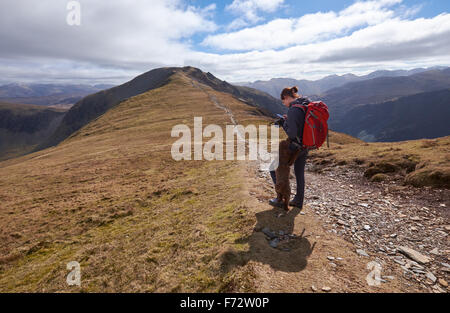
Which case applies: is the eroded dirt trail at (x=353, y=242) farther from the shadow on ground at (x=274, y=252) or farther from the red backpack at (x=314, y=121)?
the red backpack at (x=314, y=121)

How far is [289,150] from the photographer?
839 cm

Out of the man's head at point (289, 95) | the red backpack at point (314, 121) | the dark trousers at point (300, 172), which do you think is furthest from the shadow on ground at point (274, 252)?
the man's head at point (289, 95)

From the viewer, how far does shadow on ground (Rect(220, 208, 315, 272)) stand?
607 cm

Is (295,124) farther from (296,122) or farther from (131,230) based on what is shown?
(131,230)

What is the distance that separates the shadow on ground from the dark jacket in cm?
301

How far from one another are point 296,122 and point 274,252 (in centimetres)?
407

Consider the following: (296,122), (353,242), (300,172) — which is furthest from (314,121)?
(353,242)

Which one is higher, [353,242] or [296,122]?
[296,122]

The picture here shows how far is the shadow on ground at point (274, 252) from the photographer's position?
6.07 m

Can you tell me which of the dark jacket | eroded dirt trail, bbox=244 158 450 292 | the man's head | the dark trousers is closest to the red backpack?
the dark jacket

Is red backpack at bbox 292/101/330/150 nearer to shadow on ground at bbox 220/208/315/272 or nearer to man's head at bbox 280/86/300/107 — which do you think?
man's head at bbox 280/86/300/107

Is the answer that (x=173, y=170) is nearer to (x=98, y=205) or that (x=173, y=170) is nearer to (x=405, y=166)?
(x=98, y=205)

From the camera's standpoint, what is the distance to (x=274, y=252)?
6551mm
